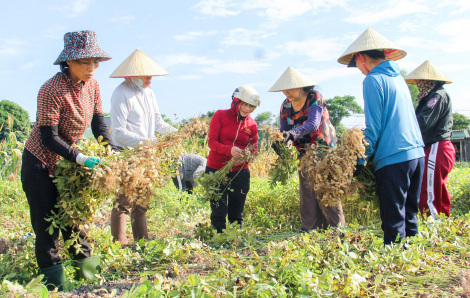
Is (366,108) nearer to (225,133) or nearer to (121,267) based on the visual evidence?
(225,133)

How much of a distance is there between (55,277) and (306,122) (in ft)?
8.46

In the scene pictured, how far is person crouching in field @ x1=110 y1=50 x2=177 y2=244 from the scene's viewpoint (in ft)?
10.9

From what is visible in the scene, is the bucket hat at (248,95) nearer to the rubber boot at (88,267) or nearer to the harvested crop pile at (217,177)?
the harvested crop pile at (217,177)

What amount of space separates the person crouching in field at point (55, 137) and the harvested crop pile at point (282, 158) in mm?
1650

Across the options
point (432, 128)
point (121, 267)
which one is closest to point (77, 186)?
point (121, 267)

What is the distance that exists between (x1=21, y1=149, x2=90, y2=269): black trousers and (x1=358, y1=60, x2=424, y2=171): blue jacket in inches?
94.1

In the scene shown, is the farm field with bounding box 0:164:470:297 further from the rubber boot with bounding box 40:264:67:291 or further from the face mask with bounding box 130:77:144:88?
the face mask with bounding box 130:77:144:88

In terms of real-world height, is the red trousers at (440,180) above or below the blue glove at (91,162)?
below

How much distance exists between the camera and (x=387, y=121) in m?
2.79

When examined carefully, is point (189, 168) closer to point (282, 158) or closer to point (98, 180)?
point (282, 158)

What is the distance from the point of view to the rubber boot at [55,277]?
259 cm

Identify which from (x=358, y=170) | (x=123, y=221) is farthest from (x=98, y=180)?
(x=358, y=170)

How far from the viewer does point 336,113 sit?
1483 inches

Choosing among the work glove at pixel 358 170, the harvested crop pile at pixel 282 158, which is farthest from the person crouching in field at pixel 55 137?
the work glove at pixel 358 170
